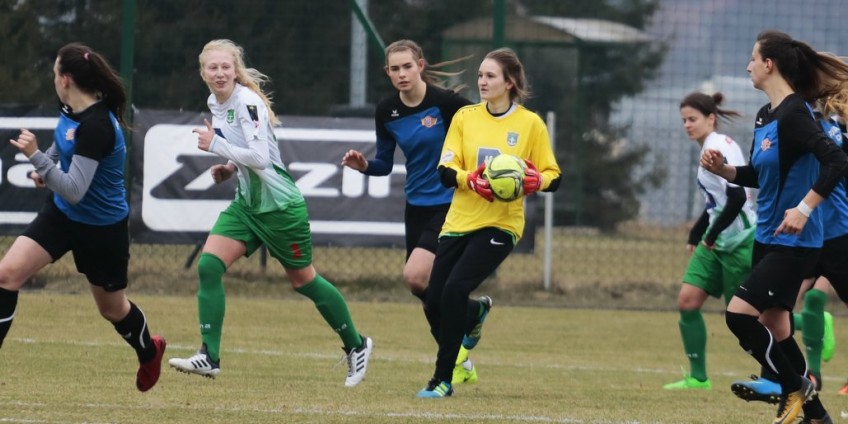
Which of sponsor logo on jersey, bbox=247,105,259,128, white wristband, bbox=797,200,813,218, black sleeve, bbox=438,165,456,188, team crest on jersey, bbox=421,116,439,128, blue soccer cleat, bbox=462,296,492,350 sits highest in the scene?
sponsor logo on jersey, bbox=247,105,259,128

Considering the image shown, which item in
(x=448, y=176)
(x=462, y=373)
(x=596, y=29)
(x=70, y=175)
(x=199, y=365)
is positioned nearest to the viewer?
(x=70, y=175)

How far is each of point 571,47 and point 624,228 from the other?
2.07 m

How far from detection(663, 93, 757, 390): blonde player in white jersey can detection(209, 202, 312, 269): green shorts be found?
111 inches

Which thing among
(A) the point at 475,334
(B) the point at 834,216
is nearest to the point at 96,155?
(A) the point at 475,334

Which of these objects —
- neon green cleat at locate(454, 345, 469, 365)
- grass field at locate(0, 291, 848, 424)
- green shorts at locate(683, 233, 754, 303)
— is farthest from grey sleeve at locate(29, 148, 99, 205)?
green shorts at locate(683, 233, 754, 303)

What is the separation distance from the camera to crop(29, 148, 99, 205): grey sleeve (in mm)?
6547

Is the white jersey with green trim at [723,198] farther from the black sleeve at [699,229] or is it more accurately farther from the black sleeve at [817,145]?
the black sleeve at [817,145]

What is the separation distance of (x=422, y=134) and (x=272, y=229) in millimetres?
1249

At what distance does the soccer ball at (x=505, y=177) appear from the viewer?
7.62 metres

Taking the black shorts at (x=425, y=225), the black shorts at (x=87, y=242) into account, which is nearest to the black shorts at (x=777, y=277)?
the black shorts at (x=425, y=225)

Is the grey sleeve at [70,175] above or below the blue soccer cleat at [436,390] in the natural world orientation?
above

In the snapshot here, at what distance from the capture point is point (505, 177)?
7617mm

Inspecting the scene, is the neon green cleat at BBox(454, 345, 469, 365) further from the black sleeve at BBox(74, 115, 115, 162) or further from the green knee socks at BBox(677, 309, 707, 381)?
the black sleeve at BBox(74, 115, 115, 162)

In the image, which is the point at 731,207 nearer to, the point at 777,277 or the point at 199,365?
the point at 777,277
